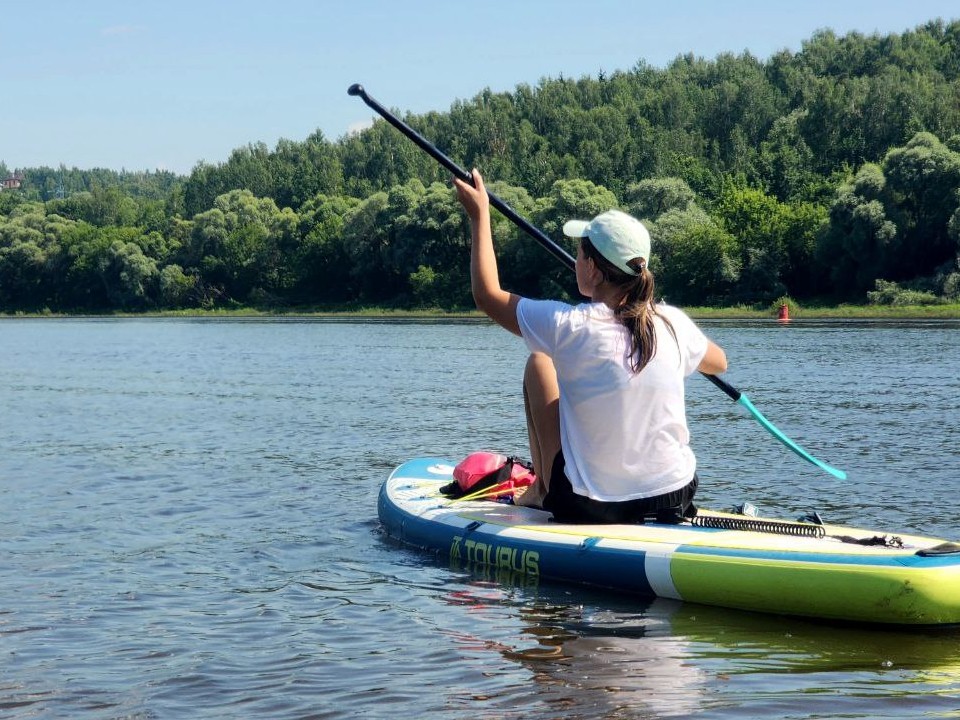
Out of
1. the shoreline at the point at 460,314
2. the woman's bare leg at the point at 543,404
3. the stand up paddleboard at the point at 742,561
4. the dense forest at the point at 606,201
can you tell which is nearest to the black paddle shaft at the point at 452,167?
the woman's bare leg at the point at 543,404

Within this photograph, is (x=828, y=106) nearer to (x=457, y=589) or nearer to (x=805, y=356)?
(x=805, y=356)

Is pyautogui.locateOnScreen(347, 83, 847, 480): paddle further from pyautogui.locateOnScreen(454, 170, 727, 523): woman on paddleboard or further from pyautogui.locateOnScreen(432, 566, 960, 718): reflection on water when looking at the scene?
pyautogui.locateOnScreen(432, 566, 960, 718): reflection on water

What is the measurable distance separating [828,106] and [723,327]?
46006 mm

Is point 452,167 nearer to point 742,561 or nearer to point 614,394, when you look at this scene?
point 614,394

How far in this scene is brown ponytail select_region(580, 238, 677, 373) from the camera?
6098 mm

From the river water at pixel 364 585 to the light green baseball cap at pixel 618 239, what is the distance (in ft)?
6.49

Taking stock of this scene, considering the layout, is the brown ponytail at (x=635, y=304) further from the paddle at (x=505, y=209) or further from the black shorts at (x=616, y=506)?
the paddle at (x=505, y=209)

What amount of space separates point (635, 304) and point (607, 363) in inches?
12.8

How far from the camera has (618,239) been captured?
595 cm

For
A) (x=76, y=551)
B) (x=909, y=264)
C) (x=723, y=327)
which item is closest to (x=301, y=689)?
(x=76, y=551)

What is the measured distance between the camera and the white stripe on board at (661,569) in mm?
6914

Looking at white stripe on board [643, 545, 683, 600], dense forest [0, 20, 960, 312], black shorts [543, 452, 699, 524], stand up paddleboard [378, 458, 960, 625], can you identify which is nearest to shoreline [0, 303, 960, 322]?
dense forest [0, 20, 960, 312]

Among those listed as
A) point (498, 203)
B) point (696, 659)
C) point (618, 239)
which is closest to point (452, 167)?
point (498, 203)

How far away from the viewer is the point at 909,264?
5262 cm
